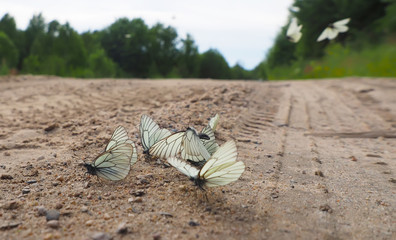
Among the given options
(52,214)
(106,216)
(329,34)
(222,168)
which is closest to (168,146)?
(222,168)

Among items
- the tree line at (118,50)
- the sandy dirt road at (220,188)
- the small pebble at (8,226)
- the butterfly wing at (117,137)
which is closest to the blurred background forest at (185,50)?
the tree line at (118,50)

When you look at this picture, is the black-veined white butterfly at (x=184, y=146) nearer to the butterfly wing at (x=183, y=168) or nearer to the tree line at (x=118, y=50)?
the butterfly wing at (x=183, y=168)

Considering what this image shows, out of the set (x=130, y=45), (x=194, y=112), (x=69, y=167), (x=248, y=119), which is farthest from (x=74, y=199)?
(x=130, y=45)

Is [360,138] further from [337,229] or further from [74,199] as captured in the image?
[74,199]

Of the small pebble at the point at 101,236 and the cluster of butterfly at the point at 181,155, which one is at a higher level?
the cluster of butterfly at the point at 181,155

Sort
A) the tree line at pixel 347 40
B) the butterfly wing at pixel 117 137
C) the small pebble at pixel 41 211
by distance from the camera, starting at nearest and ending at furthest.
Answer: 1. the small pebble at pixel 41 211
2. the butterfly wing at pixel 117 137
3. the tree line at pixel 347 40

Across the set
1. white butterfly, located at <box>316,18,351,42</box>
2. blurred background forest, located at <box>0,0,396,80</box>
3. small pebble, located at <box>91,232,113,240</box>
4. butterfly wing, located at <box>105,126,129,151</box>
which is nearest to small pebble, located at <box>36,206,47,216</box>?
small pebble, located at <box>91,232,113,240</box>

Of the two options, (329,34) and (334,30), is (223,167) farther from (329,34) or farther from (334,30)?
(334,30)
